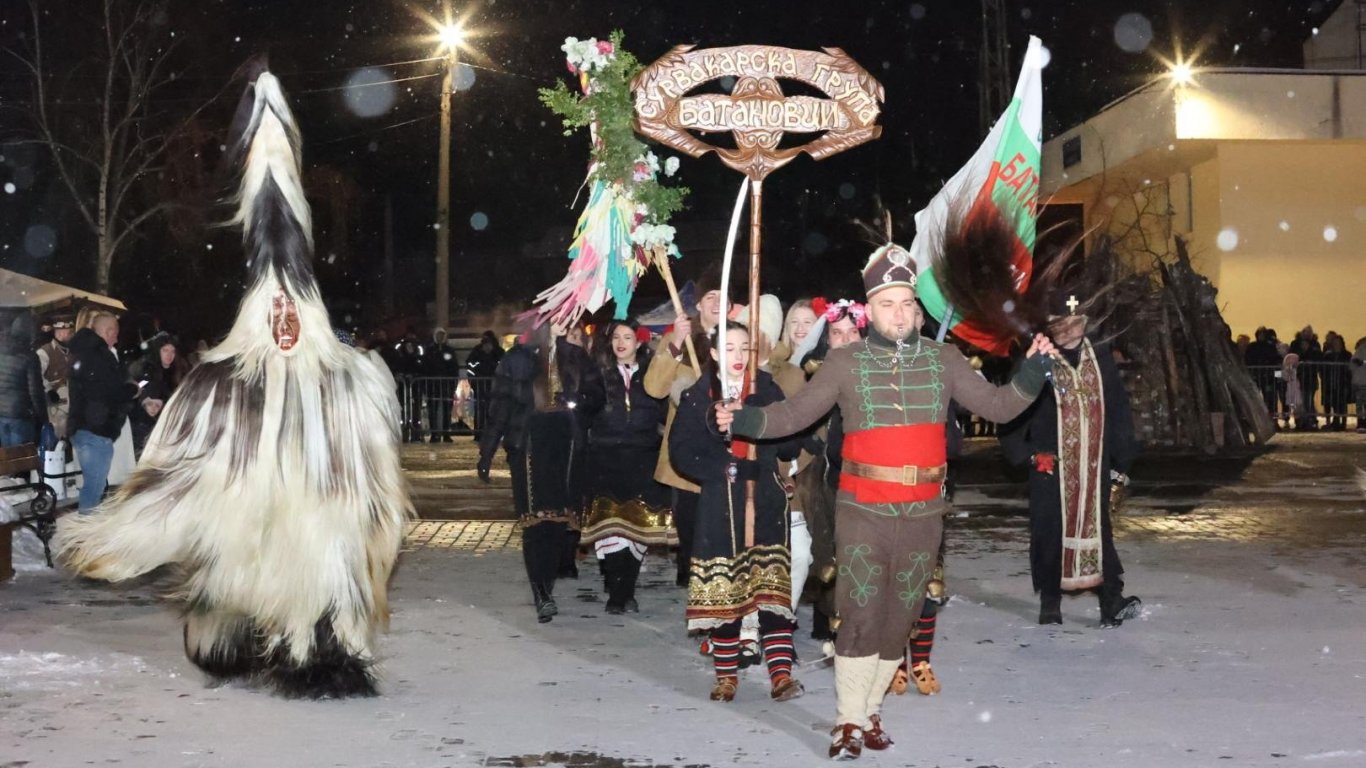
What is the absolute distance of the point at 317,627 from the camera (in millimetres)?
7531

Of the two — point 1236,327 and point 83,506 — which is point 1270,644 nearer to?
point 83,506

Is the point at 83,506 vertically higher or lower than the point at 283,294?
lower

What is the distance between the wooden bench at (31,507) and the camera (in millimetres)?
11211

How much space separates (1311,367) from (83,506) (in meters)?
19.4

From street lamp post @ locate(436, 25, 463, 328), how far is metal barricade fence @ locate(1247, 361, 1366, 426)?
14359mm

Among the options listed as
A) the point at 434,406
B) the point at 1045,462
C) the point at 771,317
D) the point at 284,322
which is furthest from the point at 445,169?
the point at 284,322

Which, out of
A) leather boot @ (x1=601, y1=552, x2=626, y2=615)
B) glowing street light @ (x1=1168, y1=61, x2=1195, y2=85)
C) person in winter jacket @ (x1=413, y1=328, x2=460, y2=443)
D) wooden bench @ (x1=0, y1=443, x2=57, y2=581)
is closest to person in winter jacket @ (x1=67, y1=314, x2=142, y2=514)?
wooden bench @ (x1=0, y1=443, x2=57, y2=581)

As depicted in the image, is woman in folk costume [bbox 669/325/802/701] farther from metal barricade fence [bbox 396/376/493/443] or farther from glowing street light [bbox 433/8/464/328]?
glowing street light [bbox 433/8/464/328]

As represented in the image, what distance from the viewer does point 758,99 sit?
8.21m

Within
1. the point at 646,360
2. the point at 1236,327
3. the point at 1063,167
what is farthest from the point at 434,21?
the point at 646,360

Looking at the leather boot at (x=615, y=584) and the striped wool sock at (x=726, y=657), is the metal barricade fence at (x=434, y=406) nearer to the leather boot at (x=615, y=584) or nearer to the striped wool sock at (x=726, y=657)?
the leather boot at (x=615, y=584)

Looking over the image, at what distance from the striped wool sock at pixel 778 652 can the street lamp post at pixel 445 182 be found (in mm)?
23619

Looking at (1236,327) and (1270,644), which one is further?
(1236,327)

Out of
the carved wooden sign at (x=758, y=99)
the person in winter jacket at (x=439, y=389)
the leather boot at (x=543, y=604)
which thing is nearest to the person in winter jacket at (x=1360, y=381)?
the person in winter jacket at (x=439, y=389)
